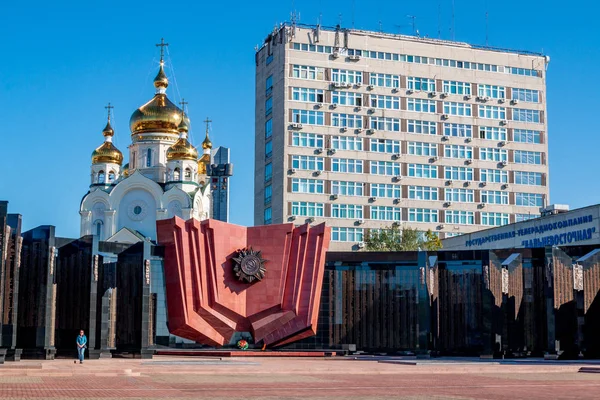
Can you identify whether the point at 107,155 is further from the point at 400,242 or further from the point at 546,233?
the point at 546,233

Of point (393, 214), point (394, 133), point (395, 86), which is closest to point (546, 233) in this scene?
point (393, 214)

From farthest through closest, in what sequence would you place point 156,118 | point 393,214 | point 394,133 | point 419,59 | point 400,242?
point 156,118, point 419,59, point 394,133, point 393,214, point 400,242

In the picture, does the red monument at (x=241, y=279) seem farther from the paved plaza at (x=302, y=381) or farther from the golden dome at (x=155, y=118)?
the golden dome at (x=155, y=118)

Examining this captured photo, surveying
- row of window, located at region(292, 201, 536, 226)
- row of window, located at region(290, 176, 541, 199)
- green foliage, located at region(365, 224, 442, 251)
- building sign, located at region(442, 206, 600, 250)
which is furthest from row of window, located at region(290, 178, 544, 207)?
building sign, located at region(442, 206, 600, 250)

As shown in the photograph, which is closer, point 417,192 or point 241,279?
point 241,279

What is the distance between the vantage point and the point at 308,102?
66.1 m

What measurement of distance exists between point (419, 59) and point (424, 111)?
3.86 m

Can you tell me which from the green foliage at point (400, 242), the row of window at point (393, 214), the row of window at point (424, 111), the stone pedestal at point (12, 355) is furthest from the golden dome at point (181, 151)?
the stone pedestal at point (12, 355)

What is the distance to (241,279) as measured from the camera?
119ft

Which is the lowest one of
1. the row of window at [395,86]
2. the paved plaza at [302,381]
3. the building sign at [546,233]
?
the paved plaza at [302,381]

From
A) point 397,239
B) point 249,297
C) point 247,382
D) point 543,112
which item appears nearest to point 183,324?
point 249,297

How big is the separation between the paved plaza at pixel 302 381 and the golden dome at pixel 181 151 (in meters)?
44.6

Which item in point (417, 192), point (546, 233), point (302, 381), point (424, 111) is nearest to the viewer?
point (302, 381)

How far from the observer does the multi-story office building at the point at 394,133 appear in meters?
65.7
